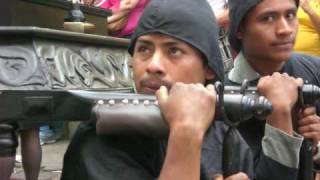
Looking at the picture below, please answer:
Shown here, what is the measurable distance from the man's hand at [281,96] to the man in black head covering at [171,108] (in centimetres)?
16

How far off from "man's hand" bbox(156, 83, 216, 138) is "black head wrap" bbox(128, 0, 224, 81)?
464 mm

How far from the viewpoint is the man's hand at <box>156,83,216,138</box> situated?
1.56 metres

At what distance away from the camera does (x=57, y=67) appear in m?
2.52

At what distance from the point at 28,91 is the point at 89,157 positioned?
49cm

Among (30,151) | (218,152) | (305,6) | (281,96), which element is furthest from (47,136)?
(281,96)

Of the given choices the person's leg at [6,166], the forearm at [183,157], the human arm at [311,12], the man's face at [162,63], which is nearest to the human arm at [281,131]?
the man's face at [162,63]

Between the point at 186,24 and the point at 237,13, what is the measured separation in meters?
0.87

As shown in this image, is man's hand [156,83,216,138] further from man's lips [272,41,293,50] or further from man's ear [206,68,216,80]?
man's lips [272,41,293,50]

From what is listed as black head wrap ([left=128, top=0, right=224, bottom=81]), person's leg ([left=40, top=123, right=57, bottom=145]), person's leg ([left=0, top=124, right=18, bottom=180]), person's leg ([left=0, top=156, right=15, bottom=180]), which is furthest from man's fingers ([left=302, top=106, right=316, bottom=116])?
person's leg ([left=40, top=123, right=57, bottom=145])

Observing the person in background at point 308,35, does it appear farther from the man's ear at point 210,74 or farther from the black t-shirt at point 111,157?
the black t-shirt at point 111,157

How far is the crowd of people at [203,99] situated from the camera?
1604 mm

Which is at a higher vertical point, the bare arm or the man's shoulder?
the bare arm

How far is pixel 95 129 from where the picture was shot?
1.74 m

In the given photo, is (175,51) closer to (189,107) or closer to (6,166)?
(189,107)
